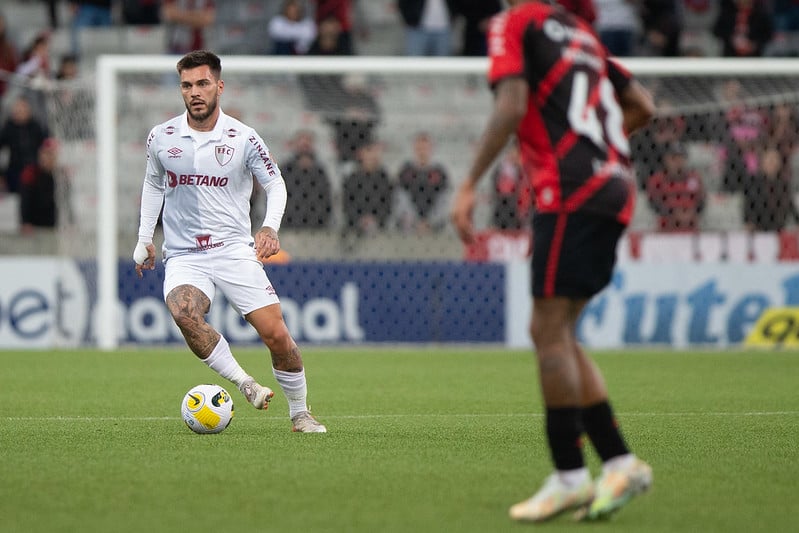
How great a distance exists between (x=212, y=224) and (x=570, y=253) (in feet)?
11.6

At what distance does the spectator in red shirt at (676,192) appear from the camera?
53.5ft

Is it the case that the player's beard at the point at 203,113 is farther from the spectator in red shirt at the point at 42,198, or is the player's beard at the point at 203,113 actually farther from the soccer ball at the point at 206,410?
the spectator in red shirt at the point at 42,198

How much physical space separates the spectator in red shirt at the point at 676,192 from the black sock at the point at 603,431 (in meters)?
11.3

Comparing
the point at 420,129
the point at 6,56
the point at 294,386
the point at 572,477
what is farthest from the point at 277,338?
the point at 6,56

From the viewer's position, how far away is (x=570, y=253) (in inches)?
199

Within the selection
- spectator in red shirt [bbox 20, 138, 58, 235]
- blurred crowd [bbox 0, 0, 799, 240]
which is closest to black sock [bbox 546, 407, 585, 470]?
blurred crowd [bbox 0, 0, 799, 240]

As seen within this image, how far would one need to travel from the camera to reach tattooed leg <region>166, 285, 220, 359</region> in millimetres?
7922

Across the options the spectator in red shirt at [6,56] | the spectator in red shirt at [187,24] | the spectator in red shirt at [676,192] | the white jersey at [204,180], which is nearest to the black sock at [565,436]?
the white jersey at [204,180]

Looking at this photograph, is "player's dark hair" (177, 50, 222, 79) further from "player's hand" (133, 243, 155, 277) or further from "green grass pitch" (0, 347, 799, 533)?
"green grass pitch" (0, 347, 799, 533)

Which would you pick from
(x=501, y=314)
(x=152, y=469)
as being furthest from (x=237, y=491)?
(x=501, y=314)

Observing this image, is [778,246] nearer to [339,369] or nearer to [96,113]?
[339,369]

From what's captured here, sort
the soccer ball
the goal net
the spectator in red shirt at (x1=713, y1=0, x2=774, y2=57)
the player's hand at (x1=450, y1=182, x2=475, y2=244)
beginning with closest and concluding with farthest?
the player's hand at (x1=450, y1=182, x2=475, y2=244), the soccer ball, the goal net, the spectator in red shirt at (x1=713, y1=0, x2=774, y2=57)

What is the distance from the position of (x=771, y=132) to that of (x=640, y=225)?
186cm

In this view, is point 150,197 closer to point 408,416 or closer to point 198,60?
point 198,60
